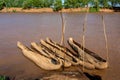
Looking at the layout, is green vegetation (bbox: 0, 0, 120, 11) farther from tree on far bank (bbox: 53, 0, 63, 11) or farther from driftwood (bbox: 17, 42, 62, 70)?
driftwood (bbox: 17, 42, 62, 70)

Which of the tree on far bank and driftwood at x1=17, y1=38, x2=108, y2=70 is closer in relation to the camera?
driftwood at x1=17, y1=38, x2=108, y2=70

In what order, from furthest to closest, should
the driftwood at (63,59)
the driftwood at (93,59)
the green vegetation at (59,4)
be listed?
the green vegetation at (59,4) → the driftwood at (63,59) → the driftwood at (93,59)

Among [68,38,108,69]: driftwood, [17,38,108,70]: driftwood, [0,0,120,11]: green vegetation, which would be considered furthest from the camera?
[0,0,120,11]: green vegetation

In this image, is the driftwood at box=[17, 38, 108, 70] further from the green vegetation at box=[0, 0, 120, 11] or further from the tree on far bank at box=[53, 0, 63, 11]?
the tree on far bank at box=[53, 0, 63, 11]

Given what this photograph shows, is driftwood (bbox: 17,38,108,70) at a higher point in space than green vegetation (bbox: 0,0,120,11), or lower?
higher

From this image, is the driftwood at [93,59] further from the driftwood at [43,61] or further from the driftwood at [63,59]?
the driftwood at [43,61]

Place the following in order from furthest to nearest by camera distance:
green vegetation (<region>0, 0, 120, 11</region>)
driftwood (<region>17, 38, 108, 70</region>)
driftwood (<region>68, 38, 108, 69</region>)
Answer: green vegetation (<region>0, 0, 120, 11</region>)
driftwood (<region>17, 38, 108, 70</region>)
driftwood (<region>68, 38, 108, 69</region>)

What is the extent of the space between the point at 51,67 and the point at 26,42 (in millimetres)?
5556

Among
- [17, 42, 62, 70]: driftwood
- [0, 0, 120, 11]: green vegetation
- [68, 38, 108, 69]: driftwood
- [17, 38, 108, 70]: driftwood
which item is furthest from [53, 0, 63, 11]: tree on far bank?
[17, 42, 62, 70]: driftwood

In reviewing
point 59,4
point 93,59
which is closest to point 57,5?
point 59,4

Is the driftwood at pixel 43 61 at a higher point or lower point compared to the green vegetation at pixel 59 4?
higher

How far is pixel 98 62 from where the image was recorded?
829 centimetres

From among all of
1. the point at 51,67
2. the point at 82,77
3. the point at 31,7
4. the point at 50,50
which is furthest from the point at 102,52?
the point at 31,7

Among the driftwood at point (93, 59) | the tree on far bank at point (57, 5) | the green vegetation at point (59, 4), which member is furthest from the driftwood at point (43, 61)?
the tree on far bank at point (57, 5)
